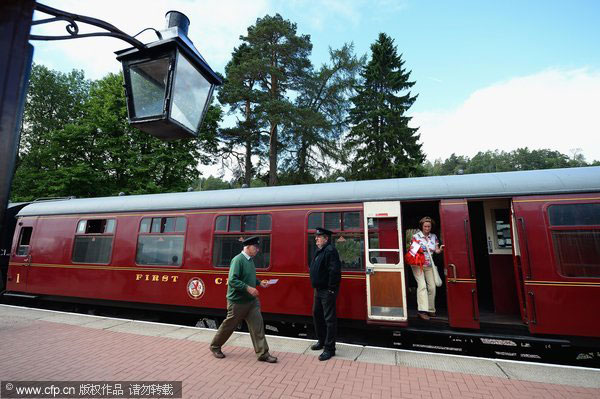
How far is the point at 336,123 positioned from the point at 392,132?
393cm

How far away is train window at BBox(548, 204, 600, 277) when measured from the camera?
185 inches

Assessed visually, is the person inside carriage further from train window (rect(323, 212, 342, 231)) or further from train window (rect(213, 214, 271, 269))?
train window (rect(213, 214, 271, 269))

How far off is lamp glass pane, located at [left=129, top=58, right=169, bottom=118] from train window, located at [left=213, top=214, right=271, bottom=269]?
4.27 m

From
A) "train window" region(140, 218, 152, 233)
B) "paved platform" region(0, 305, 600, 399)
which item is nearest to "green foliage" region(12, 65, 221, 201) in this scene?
"train window" region(140, 218, 152, 233)

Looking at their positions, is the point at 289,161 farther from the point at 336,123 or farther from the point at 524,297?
the point at 524,297

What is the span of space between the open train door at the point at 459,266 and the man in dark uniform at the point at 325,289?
1.98 meters

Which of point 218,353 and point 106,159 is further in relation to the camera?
point 106,159

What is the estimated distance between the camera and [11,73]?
47.1 inches

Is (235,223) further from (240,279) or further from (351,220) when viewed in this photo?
(351,220)

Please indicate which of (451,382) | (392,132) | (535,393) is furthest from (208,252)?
(392,132)

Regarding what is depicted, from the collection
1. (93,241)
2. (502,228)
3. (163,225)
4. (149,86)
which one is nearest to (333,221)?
(502,228)

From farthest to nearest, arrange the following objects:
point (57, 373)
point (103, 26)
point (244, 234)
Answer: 1. point (244, 234)
2. point (57, 373)
3. point (103, 26)

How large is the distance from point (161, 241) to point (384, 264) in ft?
16.5

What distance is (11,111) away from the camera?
1210 mm
